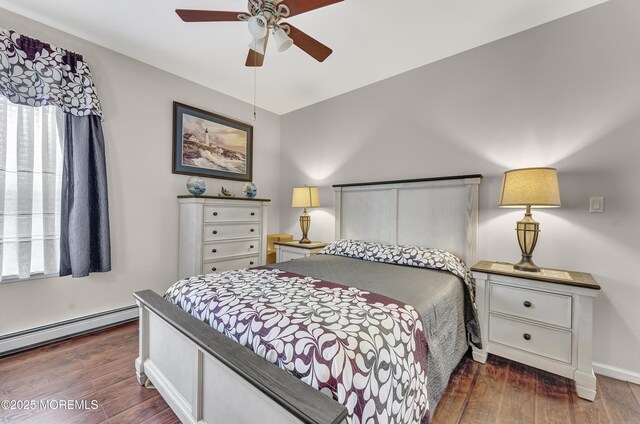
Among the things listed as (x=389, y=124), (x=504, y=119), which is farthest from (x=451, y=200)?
(x=389, y=124)

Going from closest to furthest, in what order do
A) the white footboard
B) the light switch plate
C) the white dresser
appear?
the white footboard → the light switch plate → the white dresser

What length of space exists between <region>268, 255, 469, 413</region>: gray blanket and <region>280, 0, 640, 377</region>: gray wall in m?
0.79

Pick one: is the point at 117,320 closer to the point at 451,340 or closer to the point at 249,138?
the point at 249,138

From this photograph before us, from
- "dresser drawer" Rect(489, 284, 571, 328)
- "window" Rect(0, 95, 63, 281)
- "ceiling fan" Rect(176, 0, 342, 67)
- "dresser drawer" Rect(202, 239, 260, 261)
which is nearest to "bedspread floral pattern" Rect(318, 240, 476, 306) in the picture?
"dresser drawer" Rect(489, 284, 571, 328)

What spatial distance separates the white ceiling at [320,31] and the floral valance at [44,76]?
10.9 inches

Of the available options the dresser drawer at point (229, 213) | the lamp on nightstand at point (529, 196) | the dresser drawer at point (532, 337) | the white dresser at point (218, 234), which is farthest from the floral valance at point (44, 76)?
the dresser drawer at point (532, 337)

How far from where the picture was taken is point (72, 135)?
218 centimetres

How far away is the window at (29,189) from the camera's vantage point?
195 cm

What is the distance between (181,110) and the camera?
291 cm

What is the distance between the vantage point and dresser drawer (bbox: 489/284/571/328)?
5.47 feet

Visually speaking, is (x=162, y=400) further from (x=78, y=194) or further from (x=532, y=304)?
(x=532, y=304)

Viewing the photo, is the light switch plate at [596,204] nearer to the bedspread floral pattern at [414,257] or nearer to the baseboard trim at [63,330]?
the bedspread floral pattern at [414,257]

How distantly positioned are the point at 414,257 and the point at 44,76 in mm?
3248

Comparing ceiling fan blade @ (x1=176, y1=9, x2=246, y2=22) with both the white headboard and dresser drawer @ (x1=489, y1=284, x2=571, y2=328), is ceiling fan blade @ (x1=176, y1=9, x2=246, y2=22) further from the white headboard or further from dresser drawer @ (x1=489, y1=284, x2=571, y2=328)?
dresser drawer @ (x1=489, y1=284, x2=571, y2=328)
